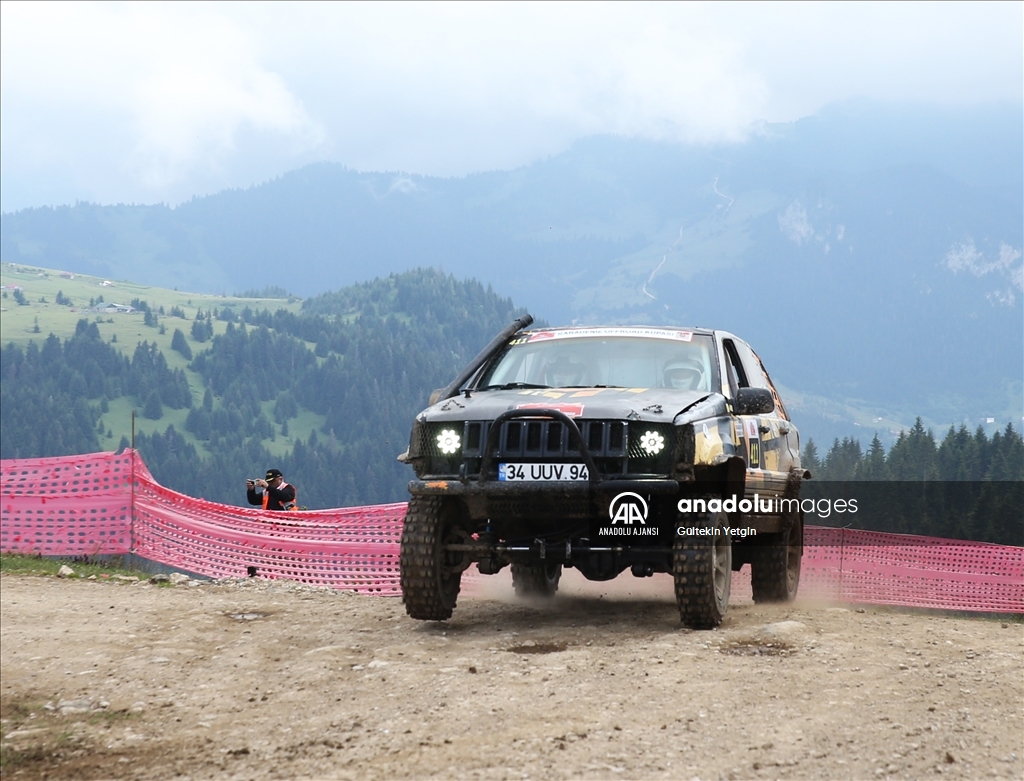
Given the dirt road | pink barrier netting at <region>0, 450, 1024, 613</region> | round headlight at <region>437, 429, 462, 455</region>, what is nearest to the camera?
the dirt road

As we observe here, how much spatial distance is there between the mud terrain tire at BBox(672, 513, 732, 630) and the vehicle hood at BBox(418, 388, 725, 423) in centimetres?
76

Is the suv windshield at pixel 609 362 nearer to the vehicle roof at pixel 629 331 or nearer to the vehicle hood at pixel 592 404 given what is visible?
the vehicle roof at pixel 629 331

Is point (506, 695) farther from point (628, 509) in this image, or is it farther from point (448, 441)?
point (448, 441)

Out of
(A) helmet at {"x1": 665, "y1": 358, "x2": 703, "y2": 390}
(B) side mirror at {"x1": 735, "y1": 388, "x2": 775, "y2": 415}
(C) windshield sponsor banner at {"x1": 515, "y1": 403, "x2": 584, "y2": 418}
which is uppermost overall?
(A) helmet at {"x1": 665, "y1": 358, "x2": 703, "y2": 390}

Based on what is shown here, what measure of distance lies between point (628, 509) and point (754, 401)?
1142 mm

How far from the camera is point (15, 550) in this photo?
14.1m

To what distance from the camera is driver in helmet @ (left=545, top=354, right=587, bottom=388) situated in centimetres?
928

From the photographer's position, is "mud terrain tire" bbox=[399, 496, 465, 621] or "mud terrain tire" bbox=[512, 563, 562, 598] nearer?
"mud terrain tire" bbox=[399, 496, 465, 621]

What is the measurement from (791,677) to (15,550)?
10382 mm

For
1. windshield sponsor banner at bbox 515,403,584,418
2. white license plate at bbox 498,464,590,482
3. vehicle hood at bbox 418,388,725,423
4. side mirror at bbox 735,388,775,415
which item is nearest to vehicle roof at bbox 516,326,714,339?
vehicle hood at bbox 418,388,725,423

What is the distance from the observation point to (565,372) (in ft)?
30.8

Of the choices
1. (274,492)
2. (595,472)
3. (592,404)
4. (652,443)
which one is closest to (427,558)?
(595,472)

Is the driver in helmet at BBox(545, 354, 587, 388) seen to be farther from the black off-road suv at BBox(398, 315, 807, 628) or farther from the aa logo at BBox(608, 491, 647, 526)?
the aa logo at BBox(608, 491, 647, 526)

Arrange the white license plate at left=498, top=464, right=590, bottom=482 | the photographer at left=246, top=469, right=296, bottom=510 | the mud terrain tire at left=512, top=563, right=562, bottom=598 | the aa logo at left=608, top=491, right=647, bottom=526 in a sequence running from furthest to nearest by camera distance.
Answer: the photographer at left=246, top=469, right=296, bottom=510, the mud terrain tire at left=512, top=563, right=562, bottom=598, the aa logo at left=608, top=491, right=647, bottom=526, the white license plate at left=498, top=464, right=590, bottom=482
